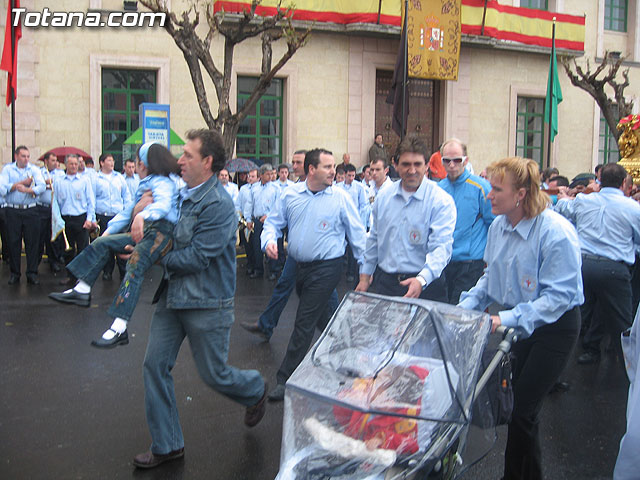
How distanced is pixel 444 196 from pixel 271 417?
6.94 feet

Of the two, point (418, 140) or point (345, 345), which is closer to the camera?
point (345, 345)

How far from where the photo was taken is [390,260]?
5332 mm

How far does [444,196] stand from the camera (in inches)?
209

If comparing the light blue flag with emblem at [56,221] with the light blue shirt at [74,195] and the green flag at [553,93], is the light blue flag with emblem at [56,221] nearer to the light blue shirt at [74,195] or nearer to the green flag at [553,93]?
the light blue shirt at [74,195]

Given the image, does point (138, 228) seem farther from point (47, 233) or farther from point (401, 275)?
point (47, 233)

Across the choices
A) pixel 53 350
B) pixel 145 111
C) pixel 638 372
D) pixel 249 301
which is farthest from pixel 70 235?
pixel 638 372

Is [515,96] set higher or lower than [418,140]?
higher

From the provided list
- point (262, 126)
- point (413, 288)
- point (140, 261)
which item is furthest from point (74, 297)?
point (262, 126)

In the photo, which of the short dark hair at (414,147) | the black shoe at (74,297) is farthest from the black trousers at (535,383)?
the black shoe at (74,297)

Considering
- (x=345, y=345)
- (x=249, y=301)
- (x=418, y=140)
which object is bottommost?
(x=249, y=301)

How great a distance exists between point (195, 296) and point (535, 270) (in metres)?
1.97

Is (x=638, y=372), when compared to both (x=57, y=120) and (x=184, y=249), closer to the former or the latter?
(x=184, y=249)

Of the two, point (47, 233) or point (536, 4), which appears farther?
point (536, 4)

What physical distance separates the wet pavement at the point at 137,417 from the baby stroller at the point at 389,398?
1504mm
